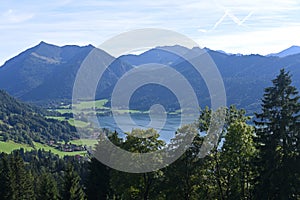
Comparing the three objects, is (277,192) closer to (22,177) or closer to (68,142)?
(22,177)

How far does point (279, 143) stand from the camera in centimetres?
1984

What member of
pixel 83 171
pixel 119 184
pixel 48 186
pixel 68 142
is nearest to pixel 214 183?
pixel 119 184

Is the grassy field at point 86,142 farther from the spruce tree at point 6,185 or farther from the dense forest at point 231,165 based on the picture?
the dense forest at point 231,165

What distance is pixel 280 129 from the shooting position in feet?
64.4

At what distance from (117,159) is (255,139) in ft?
35.5

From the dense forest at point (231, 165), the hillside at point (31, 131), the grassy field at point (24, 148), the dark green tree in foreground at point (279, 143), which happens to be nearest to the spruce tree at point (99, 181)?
the dense forest at point (231, 165)

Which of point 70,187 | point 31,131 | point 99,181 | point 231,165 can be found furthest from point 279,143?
point 31,131

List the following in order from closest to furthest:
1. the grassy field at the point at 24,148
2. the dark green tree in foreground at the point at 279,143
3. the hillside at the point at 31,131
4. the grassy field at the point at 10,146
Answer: the dark green tree in foreground at the point at 279,143
the grassy field at the point at 24,148
the grassy field at the point at 10,146
the hillside at the point at 31,131

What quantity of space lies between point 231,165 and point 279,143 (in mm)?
3323

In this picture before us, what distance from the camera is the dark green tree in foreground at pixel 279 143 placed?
19203 millimetres

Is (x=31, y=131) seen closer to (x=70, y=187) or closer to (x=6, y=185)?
(x=6, y=185)

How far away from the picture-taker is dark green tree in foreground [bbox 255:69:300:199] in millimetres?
19203

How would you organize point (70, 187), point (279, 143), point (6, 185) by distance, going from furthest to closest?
1. point (6, 185)
2. point (70, 187)
3. point (279, 143)

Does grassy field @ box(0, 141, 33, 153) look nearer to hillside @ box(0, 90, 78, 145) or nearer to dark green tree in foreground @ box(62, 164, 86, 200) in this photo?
hillside @ box(0, 90, 78, 145)
